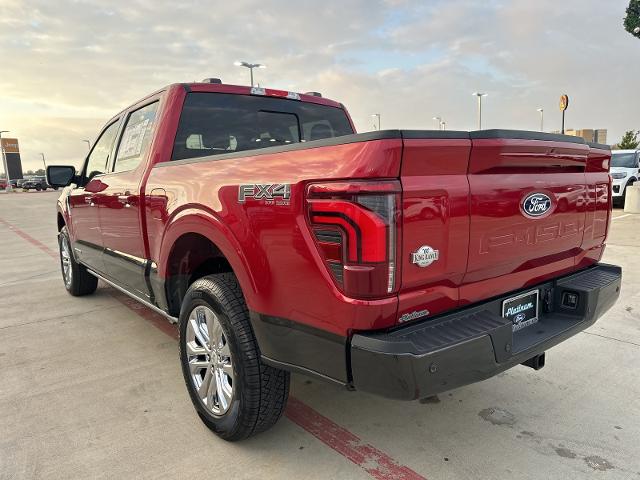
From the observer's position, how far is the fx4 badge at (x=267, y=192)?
77.9 inches

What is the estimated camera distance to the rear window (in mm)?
3301


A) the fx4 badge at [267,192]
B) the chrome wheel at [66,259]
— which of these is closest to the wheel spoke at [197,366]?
the fx4 badge at [267,192]

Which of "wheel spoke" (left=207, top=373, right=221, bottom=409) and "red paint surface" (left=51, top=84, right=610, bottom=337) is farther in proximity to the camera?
"wheel spoke" (left=207, top=373, right=221, bottom=409)

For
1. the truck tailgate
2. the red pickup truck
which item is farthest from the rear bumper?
the truck tailgate

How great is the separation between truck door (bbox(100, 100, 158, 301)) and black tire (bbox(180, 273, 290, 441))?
107 centimetres

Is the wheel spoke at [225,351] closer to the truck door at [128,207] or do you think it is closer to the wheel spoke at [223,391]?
the wheel spoke at [223,391]

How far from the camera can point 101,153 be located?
4.48 m

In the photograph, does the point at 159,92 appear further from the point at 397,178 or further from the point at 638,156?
the point at 638,156

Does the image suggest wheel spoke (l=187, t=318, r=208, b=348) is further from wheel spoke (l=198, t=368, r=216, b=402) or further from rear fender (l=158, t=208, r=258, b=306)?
rear fender (l=158, t=208, r=258, b=306)

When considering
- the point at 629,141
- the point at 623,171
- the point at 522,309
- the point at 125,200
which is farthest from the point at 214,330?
the point at 629,141

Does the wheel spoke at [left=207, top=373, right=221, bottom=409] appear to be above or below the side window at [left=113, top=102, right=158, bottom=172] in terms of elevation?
below

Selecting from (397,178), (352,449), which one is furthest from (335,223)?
(352,449)

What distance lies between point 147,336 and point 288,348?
253 cm

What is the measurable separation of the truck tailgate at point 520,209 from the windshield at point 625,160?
546 inches
